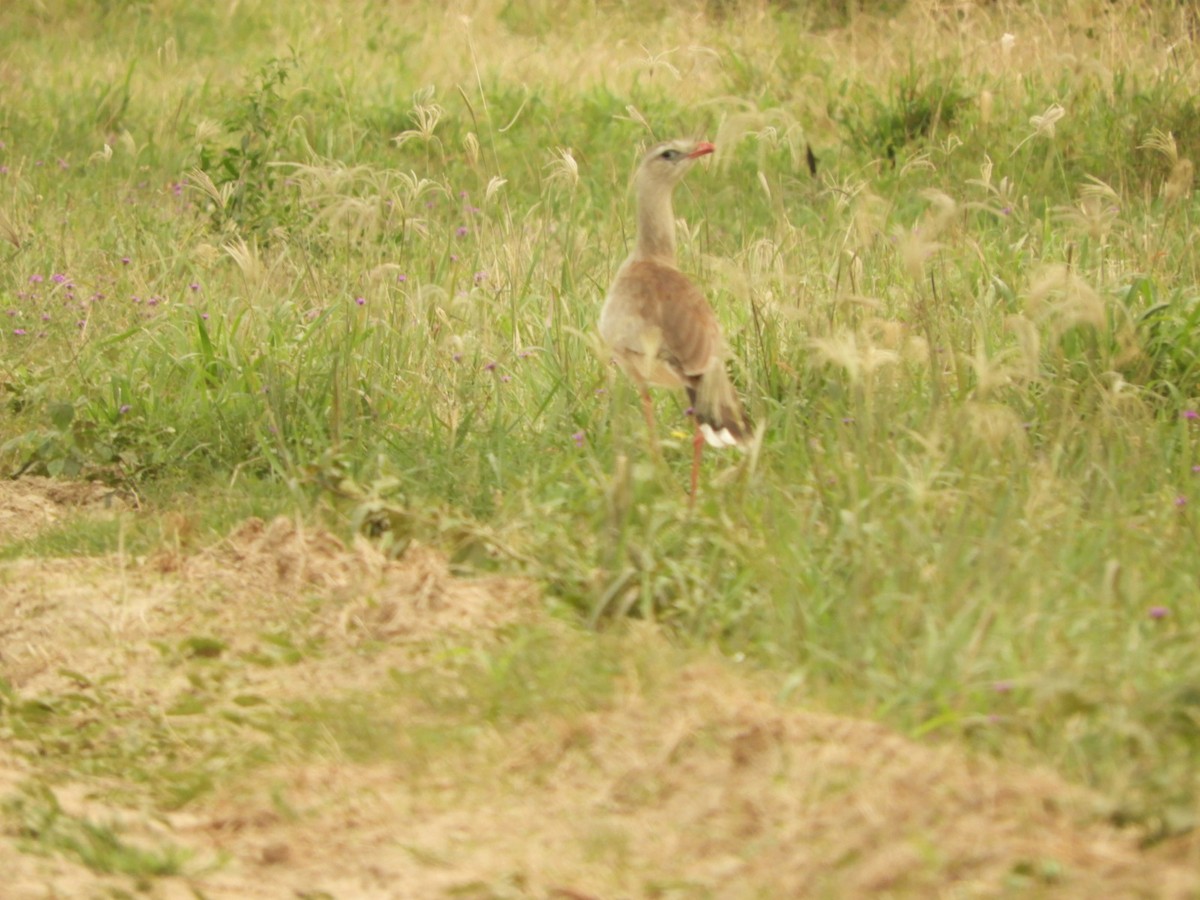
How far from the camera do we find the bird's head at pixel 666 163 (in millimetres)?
5910

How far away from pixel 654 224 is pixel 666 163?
0.74 feet

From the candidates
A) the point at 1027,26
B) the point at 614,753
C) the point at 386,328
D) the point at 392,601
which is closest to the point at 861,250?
the point at 386,328

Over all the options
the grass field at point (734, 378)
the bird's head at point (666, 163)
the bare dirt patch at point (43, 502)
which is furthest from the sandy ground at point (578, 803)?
the bird's head at point (666, 163)

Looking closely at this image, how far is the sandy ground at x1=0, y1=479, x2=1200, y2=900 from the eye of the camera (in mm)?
2998

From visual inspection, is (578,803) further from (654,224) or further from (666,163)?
(666,163)

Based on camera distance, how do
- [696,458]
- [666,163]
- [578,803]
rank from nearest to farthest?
[578,803]
[696,458]
[666,163]

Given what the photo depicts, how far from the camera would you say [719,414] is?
4926 millimetres

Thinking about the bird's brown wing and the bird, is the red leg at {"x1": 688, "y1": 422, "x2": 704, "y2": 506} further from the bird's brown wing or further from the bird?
the bird's brown wing

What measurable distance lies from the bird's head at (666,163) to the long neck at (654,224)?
0.02m

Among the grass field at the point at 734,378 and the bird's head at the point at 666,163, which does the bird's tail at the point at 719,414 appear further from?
the bird's head at the point at 666,163

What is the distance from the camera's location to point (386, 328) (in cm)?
611

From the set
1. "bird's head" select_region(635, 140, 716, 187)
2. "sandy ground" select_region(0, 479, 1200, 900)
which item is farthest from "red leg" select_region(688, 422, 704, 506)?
"bird's head" select_region(635, 140, 716, 187)

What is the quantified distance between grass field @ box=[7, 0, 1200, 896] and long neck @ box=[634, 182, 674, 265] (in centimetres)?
27

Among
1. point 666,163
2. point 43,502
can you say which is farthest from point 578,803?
point 666,163
